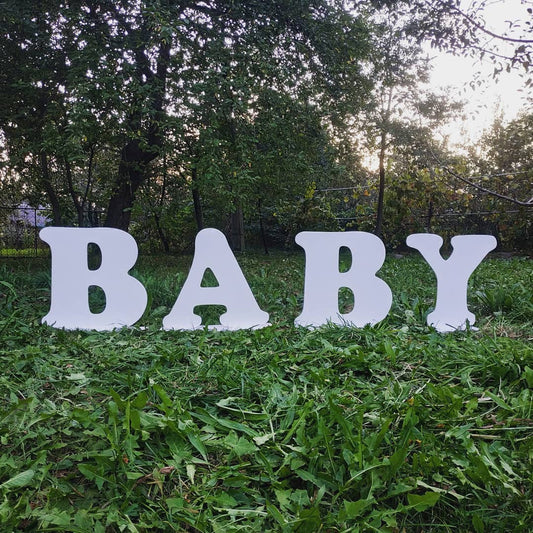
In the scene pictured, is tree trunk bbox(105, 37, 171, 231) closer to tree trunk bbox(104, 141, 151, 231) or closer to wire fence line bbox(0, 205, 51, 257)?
tree trunk bbox(104, 141, 151, 231)

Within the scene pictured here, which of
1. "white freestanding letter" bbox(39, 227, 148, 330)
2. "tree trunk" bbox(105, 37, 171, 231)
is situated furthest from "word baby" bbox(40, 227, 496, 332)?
"tree trunk" bbox(105, 37, 171, 231)

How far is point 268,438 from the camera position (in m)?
1.49

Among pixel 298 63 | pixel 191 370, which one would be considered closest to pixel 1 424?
pixel 191 370

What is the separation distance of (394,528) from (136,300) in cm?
233

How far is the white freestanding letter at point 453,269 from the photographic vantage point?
316cm

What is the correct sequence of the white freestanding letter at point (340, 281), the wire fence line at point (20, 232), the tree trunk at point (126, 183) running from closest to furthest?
the white freestanding letter at point (340, 281), the tree trunk at point (126, 183), the wire fence line at point (20, 232)

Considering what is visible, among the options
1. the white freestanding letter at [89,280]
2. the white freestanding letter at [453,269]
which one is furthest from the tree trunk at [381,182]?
the white freestanding letter at [89,280]

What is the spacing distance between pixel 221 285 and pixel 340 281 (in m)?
0.87

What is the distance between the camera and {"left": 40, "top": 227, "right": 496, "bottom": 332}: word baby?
3016 millimetres

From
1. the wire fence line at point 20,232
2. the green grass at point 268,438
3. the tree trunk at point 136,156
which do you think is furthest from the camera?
the wire fence line at point 20,232

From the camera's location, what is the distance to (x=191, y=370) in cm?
211

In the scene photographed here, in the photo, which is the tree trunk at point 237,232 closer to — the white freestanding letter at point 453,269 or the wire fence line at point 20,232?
the wire fence line at point 20,232

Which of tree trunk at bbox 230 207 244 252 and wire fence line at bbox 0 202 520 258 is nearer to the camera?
wire fence line at bbox 0 202 520 258

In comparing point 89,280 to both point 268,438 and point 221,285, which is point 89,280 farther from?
point 268,438
